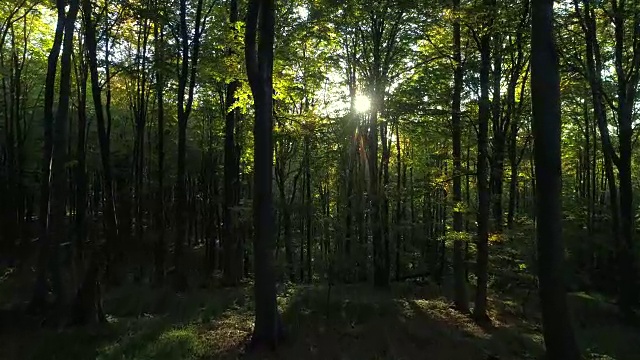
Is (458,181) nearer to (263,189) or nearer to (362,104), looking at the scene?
(362,104)

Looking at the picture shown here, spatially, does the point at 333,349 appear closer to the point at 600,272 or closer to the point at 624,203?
the point at 624,203

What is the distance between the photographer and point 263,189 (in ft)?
30.2

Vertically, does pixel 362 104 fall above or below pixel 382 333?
above

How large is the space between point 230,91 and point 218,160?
14.6m

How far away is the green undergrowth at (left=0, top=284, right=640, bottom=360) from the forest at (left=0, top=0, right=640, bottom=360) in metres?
0.08

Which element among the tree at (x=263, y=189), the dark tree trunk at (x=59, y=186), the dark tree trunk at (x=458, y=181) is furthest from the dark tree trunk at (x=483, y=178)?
the dark tree trunk at (x=59, y=186)

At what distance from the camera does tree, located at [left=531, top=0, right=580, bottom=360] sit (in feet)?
22.4

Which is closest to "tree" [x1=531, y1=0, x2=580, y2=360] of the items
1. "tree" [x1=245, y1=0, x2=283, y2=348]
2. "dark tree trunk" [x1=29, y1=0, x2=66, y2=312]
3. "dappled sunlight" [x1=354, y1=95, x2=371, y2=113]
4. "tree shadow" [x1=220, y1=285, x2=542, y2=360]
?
"tree shadow" [x1=220, y1=285, x2=542, y2=360]

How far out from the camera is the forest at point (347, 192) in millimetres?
9156

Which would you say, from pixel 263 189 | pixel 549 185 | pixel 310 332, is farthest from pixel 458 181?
pixel 549 185

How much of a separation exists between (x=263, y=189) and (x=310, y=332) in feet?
11.5

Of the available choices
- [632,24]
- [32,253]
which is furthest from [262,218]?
[32,253]

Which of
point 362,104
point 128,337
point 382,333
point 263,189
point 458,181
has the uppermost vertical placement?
point 362,104

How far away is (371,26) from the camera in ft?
67.5
